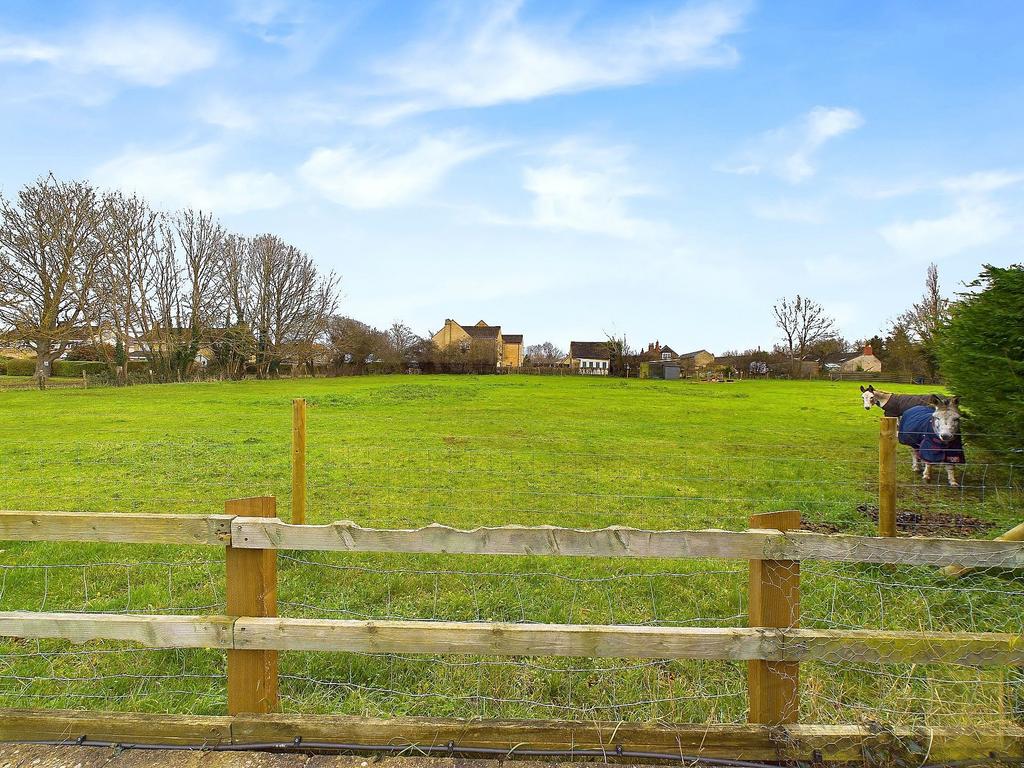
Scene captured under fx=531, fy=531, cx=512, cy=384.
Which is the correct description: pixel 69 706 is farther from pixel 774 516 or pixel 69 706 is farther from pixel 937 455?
pixel 937 455

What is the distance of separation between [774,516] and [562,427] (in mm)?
13522

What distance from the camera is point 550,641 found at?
2.64 metres

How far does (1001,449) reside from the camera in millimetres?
8469

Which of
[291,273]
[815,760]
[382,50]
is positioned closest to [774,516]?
[815,760]

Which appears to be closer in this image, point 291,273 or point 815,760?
point 815,760

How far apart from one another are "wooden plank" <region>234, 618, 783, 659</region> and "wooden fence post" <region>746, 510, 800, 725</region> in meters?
0.13

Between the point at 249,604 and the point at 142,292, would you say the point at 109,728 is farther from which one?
the point at 142,292

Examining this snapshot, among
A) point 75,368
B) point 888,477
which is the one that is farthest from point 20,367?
point 888,477

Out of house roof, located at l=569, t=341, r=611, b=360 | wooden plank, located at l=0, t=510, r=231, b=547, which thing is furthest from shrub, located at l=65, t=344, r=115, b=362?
house roof, located at l=569, t=341, r=611, b=360

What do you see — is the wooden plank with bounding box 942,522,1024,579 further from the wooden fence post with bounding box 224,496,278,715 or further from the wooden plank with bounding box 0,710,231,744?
the wooden plank with bounding box 0,710,231,744

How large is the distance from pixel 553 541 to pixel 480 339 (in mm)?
75698

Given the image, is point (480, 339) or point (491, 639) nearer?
point (491, 639)

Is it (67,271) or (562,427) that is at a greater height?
(67,271)

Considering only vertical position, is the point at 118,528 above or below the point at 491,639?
above
